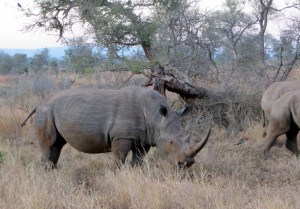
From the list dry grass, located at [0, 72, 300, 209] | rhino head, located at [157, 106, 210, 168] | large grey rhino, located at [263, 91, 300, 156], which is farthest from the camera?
large grey rhino, located at [263, 91, 300, 156]

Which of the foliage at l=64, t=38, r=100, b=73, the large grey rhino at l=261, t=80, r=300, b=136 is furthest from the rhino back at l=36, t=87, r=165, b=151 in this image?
the foliage at l=64, t=38, r=100, b=73

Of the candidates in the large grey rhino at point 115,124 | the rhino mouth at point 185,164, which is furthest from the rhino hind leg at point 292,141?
the rhino mouth at point 185,164

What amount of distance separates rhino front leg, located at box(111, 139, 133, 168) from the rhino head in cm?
39

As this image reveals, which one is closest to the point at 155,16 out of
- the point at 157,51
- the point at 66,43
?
the point at 157,51

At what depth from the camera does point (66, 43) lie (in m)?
13.1

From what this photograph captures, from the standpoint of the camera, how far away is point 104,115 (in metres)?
6.28

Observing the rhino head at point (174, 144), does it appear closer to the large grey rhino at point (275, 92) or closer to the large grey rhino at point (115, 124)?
the large grey rhino at point (115, 124)

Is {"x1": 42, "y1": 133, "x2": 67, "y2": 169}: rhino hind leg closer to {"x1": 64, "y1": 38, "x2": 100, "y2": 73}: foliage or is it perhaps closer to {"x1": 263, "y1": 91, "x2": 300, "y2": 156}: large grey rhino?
{"x1": 263, "y1": 91, "x2": 300, "y2": 156}: large grey rhino

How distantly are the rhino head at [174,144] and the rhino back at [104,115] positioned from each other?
215mm

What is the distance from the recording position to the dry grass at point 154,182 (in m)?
4.71

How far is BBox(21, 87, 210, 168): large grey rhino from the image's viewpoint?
6.06 meters

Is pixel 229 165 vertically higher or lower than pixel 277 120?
lower

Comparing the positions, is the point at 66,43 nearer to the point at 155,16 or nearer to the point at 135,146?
the point at 155,16

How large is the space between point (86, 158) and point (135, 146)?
5.27 ft
